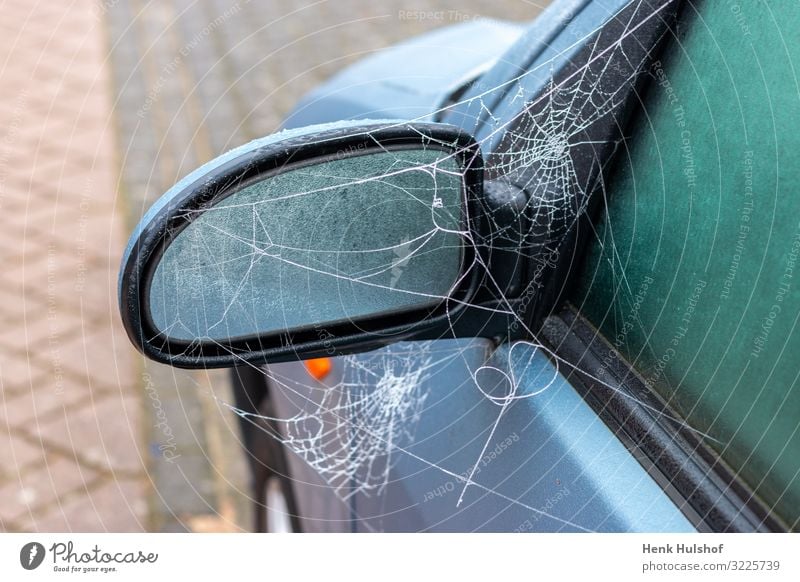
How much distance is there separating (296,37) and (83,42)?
159 centimetres

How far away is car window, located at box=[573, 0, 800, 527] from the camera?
119cm

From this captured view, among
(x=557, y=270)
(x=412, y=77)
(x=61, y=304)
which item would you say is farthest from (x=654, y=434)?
(x=61, y=304)

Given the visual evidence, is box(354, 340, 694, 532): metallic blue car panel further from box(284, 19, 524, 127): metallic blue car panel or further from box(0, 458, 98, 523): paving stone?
box(0, 458, 98, 523): paving stone

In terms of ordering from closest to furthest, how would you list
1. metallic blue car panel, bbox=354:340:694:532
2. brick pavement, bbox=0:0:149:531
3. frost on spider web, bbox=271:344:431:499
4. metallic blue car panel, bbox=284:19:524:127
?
metallic blue car panel, bbox=354:340:694:532 → frost on spider web, bbox=271:344:431:499 → metallic blue car panel, bbox=284:19:524:127 → brick pavement, bbox=0:0:149:531

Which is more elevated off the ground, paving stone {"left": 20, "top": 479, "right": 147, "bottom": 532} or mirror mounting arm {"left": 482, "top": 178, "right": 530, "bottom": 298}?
mirror mounting arm {"left": 482, "top": 178, "right": 530, "bottom": 298}

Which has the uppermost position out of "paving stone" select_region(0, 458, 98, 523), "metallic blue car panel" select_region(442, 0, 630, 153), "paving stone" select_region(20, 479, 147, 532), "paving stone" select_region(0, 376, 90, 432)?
"metallic blue car panel" select_region(442, 0, 630, 153)

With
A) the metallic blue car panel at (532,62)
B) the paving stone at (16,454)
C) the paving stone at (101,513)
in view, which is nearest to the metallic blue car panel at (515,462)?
the metallic blue car panel at (532,62)

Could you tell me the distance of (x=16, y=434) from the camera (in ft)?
11.2

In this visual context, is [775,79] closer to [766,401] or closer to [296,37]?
[766,401]

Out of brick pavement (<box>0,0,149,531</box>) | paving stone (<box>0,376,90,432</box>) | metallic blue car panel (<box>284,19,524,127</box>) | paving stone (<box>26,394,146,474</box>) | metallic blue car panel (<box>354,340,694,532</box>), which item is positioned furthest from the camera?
paving stone (<box>0,376,90,432</box>)

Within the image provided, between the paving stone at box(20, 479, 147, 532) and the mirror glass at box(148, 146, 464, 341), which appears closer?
the mirror glass at box(148, 146, 464, 341)

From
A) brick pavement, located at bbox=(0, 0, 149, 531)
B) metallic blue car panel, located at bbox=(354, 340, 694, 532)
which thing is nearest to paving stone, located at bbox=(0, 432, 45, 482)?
brick pavement, located at bbox=(0, 0, 149, 531)
